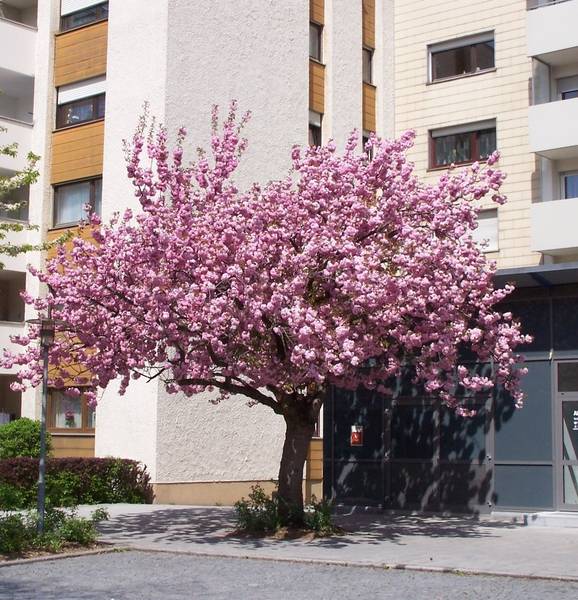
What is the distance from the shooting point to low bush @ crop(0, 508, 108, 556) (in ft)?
48.9

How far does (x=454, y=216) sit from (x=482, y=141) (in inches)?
522

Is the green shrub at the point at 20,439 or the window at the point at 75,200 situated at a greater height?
the window at the point at 75,200

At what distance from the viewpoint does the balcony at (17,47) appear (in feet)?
98.1

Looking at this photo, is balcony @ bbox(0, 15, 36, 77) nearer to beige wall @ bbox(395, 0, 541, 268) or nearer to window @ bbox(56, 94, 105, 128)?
window @ bbox(56, 94, 105, 128)

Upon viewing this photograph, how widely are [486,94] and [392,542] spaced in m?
16.9

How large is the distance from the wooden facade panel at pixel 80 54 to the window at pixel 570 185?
12510 millimetres

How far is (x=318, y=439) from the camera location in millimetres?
31609

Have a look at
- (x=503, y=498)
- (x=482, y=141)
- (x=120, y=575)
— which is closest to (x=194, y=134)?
(x=482, y=141)

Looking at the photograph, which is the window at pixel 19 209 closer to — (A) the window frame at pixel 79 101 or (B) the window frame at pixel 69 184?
(B) the window frame at pixel 69 184

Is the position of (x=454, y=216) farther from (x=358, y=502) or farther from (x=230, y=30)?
(x=230, y=30)

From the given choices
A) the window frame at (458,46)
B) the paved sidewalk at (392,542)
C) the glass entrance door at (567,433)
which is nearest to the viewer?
the paved sidewalk at (392,542)

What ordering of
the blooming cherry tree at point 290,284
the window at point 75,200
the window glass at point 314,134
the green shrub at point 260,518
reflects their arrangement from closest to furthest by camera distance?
the blooming cherry tree at point 290,284 → the green shrub at point 260,518 → the window at point 75,200 → the window glass at point 314,134

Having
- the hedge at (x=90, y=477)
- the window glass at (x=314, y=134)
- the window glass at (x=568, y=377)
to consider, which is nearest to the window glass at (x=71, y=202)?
the hedge at (x=90, y=477)

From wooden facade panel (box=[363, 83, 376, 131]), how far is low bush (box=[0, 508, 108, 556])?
65.3 ft
